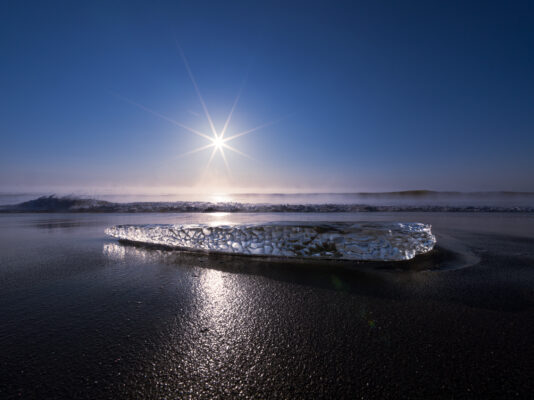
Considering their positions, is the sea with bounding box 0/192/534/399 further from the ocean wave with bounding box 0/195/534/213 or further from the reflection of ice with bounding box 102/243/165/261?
the ocean wave with bounding box 0/195/534/213

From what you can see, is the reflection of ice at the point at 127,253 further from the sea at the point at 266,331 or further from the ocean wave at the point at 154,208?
the ocean wave at the point at 154,208

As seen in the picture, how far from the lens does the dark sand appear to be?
690 mm

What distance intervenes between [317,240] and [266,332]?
135 cm

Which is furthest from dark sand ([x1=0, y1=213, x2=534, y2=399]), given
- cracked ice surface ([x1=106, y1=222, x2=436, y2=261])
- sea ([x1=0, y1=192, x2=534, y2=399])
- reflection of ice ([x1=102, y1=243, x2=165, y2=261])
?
reflection of ice ([x1=102, y1=243, x2=165, y2=261])

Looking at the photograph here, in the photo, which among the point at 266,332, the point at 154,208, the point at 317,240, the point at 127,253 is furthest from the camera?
the point at 154,208

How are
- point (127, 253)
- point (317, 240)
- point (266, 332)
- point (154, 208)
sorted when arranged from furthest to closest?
point (154, 208), point (127, 253), point (317, 240), point (266, 332)

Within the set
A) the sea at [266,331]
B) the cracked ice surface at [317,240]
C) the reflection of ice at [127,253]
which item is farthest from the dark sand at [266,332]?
the reflection of ice at [127,253]

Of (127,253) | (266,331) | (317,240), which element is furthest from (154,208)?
(266,331)

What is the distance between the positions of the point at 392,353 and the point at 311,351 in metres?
0.29

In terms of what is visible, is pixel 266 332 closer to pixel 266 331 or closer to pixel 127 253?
pixel 266 331

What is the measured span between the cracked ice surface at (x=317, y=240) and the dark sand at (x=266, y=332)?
27 centimetres

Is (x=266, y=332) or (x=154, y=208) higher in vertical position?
(x=154, y=208)

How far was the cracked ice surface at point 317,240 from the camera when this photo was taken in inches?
84.6

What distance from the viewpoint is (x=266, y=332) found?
Result: 0.99 metres
